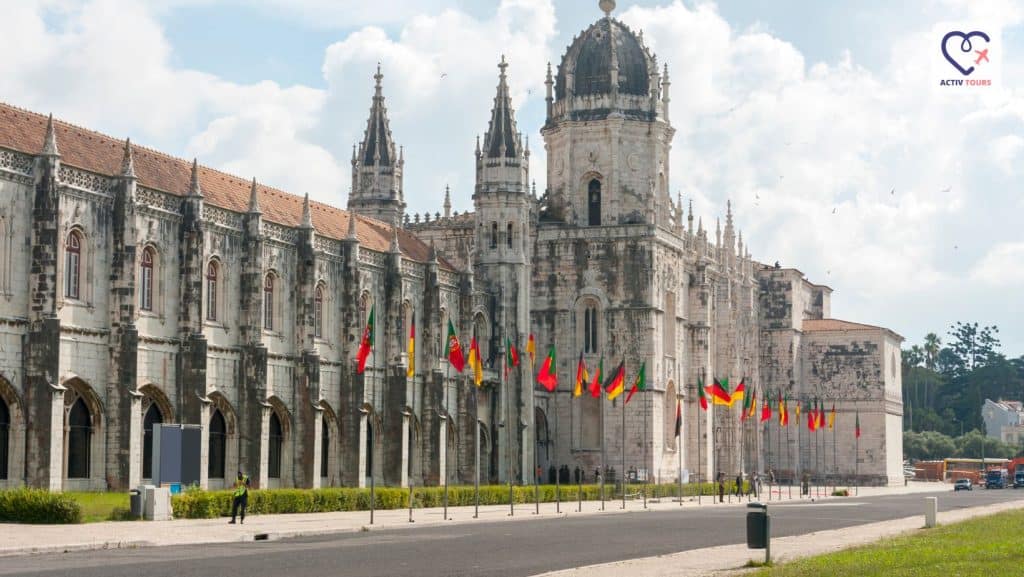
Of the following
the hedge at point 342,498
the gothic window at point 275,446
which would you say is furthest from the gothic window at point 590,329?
the gothic window at point 275,446

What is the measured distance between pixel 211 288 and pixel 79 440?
9.30m

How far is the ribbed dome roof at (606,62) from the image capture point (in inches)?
3590

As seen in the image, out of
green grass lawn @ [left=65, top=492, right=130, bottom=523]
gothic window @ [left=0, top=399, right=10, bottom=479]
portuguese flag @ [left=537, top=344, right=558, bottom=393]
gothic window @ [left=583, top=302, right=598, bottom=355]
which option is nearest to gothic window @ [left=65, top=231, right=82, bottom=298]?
gothic window @ [left=0, top=399, right=10, bottom=479]

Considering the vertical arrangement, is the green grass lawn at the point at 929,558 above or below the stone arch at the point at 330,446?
below

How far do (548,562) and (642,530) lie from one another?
580 inches

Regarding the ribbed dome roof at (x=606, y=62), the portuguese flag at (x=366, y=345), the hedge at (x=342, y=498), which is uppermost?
the ribbed dome roof at (x=606, y=62)

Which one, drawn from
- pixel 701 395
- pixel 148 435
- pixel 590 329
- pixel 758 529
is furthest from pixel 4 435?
pixel 701 395

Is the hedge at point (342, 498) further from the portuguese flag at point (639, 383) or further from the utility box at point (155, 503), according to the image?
the portuguese flag at point (639, 383)

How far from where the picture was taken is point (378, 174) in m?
93.4

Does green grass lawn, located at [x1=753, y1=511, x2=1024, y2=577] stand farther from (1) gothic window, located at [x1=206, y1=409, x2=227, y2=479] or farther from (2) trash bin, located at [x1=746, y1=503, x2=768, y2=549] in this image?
(1) gothic window, located at [x1=206, y1=409, x2=227, y2=479]

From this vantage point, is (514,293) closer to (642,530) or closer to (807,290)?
(642,530)

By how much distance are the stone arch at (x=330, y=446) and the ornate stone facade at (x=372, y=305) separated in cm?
13

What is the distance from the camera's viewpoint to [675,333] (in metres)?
95.0

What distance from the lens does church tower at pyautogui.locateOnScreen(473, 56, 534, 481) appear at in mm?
84812
